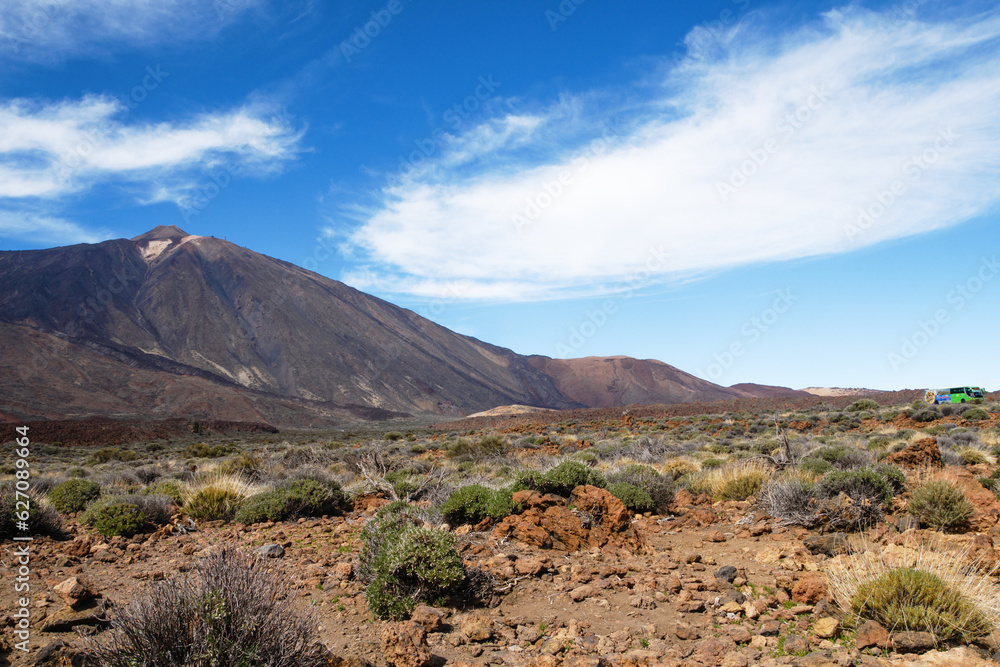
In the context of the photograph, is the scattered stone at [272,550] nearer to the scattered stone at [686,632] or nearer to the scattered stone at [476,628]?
the scattered stone at [476,628]

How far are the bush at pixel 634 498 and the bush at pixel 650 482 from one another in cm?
16

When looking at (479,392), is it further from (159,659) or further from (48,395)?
(159,659)

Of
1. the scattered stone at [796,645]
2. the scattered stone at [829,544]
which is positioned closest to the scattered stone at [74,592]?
the scattered stone at [796,645]

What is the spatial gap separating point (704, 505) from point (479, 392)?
101114 mm

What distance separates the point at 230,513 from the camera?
9359mm

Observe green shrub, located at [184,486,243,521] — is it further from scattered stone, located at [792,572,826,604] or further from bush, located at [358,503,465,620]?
scattered stone, located at [792,572,826,604]

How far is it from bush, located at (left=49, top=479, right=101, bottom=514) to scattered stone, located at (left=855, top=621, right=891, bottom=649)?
11382 mm

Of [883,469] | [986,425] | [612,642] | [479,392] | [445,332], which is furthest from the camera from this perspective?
[445,332]

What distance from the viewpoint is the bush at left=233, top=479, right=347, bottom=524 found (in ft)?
29.5

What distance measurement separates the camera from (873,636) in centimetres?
393

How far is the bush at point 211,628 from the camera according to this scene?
3.09 m

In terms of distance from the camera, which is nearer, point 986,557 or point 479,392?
point 986,557

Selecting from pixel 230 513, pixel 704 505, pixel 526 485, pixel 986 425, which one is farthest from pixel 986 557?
pixel 986 425

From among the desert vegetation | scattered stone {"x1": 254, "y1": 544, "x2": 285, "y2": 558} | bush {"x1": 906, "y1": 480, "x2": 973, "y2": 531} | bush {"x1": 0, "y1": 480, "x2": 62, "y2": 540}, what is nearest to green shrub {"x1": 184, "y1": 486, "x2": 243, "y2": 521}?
the desert vegetation
